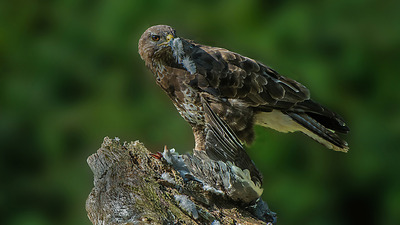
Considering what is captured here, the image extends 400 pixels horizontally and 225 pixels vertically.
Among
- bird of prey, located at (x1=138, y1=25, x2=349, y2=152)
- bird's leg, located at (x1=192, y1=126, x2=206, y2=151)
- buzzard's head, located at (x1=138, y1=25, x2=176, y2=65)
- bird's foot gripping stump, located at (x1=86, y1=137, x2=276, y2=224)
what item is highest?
buzzard's head, located at (x1=138, y1=25, x2=176, y2=65)

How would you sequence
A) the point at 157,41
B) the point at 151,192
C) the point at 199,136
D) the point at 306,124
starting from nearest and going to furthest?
1. the point at 151,192
2. the point at 157,41
3. the point at 199,136
4. the point at 306,124

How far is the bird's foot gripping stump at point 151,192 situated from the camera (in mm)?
3227

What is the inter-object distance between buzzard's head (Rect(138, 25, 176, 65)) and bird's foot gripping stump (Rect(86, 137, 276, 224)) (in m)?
1.00

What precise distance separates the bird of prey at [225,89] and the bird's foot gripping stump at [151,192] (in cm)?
77

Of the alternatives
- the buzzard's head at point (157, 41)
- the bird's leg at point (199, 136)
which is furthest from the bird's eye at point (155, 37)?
the bird's leg at point (199, 136)

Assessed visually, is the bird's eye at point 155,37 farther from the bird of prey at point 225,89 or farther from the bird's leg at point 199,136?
the bird's leg at point 199,136

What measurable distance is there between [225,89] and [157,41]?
0.60 meters

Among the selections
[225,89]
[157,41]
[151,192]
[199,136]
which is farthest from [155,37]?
[151,192]

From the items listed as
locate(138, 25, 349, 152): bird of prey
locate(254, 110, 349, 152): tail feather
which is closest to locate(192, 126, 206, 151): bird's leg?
locate(138, 25, 349, 152): bird of prey

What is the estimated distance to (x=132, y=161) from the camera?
3520mm

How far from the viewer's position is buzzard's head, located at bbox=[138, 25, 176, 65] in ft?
14.7

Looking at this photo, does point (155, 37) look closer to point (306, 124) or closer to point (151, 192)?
point (306, 124)

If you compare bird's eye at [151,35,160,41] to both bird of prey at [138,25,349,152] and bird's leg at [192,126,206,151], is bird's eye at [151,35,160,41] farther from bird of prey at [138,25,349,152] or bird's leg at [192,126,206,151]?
bird's leg at [192,126,206,151]

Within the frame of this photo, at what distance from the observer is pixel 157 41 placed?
14.7 ft
